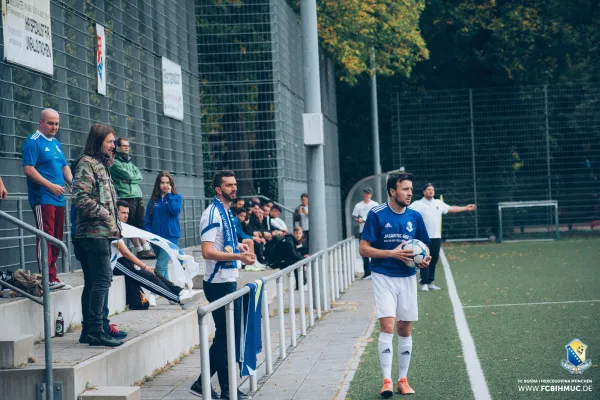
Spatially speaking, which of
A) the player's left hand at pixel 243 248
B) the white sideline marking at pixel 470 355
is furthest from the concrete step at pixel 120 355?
the white sideline marking at pixel 470 355

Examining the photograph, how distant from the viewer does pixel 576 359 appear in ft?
32.0

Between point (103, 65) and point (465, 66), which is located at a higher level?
point (465, 66)

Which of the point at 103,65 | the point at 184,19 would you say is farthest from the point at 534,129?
the point at 103,65

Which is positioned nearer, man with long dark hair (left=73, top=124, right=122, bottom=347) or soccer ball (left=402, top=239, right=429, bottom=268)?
man with long dark hair (left=73, top=124, right=122, bottom=347)

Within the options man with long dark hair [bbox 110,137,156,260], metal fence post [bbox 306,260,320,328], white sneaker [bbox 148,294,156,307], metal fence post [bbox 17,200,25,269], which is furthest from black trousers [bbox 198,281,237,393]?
metal fence post [bbox 306,260,320,328]

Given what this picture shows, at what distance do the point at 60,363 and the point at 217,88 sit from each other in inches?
616

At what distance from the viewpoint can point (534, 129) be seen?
124 ft

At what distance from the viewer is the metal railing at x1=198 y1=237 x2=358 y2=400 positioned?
699 cm

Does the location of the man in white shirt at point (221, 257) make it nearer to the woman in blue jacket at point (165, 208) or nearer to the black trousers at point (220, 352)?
the black trousers at point (220, 352)

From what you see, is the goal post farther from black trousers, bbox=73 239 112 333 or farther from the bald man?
black trousers, bbox=73 239 112 333

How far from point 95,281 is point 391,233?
2.54 meters

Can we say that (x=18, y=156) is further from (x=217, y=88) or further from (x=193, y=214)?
(x=217, y=88)

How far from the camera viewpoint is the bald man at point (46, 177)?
9.38 meters

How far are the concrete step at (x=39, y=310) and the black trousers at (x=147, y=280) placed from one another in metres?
0.24
